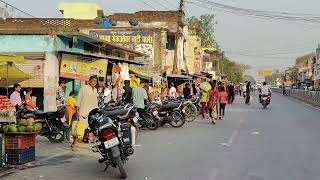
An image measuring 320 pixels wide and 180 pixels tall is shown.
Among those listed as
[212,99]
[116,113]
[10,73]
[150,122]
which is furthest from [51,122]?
[212,99]

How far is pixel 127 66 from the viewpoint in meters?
29.7

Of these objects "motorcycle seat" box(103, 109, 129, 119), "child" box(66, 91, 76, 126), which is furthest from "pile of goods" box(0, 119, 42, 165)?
"child" box(66, 91, 76, 126)

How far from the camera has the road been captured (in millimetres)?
8867

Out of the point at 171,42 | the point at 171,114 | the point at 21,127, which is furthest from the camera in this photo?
the point at 171,42

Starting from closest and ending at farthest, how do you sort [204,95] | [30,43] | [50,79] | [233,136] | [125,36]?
[233,136]
[50,79]
[30,43]
[204,95]
[125,36]

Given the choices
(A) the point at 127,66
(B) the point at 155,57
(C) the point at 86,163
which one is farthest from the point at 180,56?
(C) the point at 86,163

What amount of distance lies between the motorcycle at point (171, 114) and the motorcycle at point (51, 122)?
5294mm

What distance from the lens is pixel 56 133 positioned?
14.2 m

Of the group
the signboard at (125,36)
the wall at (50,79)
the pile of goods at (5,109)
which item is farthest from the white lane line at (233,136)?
the signboard at (125,36)

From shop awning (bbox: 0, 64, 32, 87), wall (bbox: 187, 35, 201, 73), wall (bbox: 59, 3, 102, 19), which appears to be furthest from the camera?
wall (bbox: 187, 35, 201, 73)

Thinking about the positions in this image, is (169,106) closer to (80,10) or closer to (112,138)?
(112,138)

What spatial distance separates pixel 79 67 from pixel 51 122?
9014 millimetres

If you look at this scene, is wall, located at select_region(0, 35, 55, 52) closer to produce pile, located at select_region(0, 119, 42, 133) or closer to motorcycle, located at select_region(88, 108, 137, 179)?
produce pile, located at select_region(0, 119, 42, 133)

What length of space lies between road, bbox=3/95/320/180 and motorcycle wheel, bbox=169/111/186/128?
2805mm
